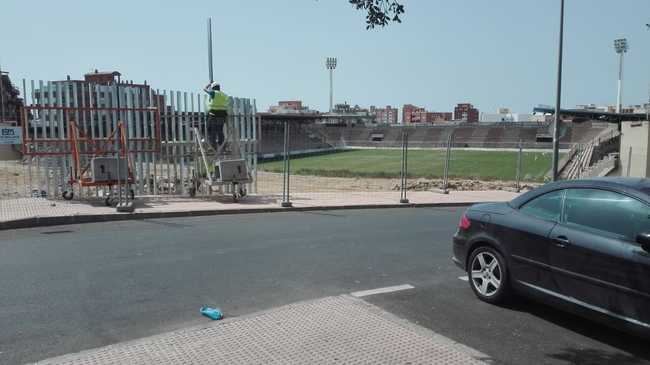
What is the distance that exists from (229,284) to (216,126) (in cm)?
936

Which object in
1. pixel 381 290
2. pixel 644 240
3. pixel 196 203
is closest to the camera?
pixel 644 240

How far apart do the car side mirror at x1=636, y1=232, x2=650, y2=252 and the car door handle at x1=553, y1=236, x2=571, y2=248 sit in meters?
0.72

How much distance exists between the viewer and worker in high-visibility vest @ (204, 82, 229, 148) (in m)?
14.5

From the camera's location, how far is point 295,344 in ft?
14.1

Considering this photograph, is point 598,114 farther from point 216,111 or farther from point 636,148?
point 216,111

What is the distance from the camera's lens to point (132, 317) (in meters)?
5.10

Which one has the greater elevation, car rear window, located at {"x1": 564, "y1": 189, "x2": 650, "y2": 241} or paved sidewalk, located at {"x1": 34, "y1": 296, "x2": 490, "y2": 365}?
car rear window, located at {"x1": 564, "y1": 189, "x2": 650, "y2": 241}

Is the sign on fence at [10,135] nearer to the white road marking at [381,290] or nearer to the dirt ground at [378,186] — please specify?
the dirt ground at [378,186]

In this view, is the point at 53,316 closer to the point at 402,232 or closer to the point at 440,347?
the point at 440,347

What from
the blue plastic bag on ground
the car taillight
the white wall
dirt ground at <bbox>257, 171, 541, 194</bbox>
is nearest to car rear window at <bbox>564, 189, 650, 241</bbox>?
the car taillight

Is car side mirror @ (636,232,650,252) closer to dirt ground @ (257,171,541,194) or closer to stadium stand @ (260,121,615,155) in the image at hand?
dirt ground @ (257,171,541,194)

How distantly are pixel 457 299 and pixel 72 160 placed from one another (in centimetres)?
1027

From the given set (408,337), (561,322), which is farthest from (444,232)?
(408,337)

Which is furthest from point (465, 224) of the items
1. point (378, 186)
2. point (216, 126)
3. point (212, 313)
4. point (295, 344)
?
point (378, 186)
